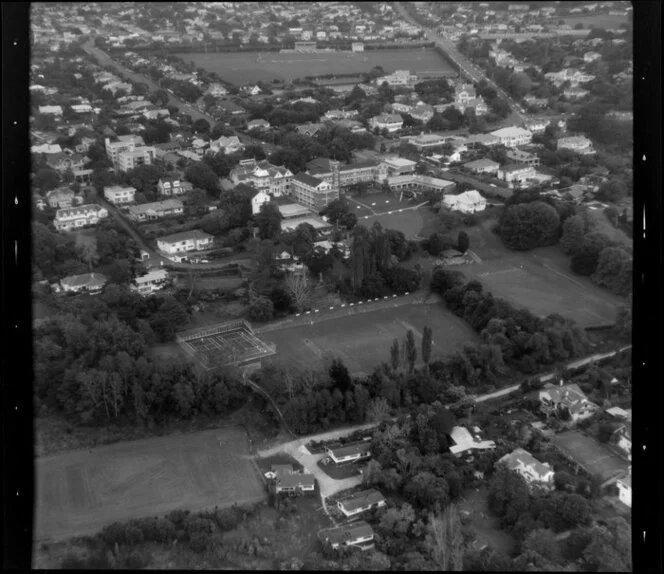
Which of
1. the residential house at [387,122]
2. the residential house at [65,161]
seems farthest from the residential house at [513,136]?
the residential house at [65,161]

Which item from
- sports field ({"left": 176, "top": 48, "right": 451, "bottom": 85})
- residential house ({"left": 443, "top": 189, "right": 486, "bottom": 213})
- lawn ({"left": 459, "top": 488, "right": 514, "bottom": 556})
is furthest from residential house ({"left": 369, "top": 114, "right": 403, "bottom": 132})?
lawn ({"left": 459, "top": 488, "right": 514, "bottom": 556})

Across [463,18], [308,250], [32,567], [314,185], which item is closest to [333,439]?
[32,567]

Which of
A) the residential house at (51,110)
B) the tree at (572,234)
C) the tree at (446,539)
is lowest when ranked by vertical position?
the tree at (446,539)

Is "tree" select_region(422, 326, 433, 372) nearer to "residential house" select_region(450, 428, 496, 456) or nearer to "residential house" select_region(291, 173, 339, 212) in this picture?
"residential house" select_region(450, 428, 496, 456)

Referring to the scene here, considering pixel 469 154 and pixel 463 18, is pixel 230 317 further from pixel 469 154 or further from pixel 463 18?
pixel 463 18

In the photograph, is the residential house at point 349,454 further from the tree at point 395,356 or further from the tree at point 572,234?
the tree at point 572,234

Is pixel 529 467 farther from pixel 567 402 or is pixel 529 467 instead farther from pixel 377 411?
pixel 377 411

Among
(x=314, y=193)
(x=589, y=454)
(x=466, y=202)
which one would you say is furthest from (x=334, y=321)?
(x=466, y=202)
